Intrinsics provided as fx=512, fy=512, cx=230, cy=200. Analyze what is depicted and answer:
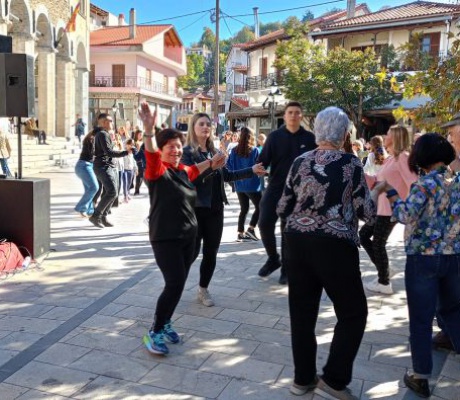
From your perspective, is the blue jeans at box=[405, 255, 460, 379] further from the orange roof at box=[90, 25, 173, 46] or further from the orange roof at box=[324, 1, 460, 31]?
the orange roof at box=[90, 25, 173, 46]

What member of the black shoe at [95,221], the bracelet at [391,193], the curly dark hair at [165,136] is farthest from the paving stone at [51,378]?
the black shoe at [95,221]

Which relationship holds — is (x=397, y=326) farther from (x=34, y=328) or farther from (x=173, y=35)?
(x=173, y=35)

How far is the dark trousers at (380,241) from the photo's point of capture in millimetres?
5082

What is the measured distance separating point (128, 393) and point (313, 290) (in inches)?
51.2

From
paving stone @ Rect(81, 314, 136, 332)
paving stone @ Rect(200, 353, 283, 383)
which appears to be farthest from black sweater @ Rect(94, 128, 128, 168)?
paving stone @ Rect(200, 353, 283, 383)

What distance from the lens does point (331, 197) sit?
2.88 m

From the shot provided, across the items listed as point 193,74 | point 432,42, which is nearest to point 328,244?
point 432,42

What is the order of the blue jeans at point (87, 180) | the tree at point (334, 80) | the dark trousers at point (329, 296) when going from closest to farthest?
the dark trousers at point (329, 296) < the blue jeans at point (87, 180) < the tree at point (334, 80)

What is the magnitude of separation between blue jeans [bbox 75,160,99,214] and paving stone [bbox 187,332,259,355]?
509 centimetres

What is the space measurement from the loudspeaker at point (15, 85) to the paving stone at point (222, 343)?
11.7 feet

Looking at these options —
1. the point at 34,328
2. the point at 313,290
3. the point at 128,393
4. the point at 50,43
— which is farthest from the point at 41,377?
the point at 50,43

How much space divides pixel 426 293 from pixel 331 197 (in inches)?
35.8

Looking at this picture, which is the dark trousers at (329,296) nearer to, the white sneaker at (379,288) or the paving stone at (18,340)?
the paving stone at (18,340)

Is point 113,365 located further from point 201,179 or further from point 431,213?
point 431,213
